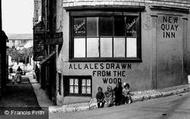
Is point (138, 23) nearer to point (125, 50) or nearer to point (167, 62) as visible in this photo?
point (125, 50)

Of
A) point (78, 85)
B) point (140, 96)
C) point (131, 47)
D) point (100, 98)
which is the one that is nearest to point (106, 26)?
point (131, 47)

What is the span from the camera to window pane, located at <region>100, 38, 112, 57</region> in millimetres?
20312

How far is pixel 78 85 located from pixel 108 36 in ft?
11.0

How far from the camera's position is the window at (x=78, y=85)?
67.7 ft

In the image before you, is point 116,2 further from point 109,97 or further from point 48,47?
point 48,47

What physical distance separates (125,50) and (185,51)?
4.11 meters

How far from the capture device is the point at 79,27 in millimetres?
20500

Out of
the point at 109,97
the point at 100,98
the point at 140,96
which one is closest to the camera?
the point at 100,98

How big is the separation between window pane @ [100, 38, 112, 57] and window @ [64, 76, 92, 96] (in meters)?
1.65

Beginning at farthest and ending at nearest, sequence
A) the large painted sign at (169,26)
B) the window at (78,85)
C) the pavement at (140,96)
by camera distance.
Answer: the large painted sign at (169,26), the window at (78,85), the pavement at (140,96)

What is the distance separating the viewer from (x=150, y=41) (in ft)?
67.7

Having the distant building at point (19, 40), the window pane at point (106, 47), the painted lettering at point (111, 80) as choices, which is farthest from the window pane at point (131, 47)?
the distant building at point (19, 40)

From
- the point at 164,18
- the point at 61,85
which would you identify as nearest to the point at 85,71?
the point at 61,85

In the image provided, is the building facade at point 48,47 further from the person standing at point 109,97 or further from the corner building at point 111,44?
the person standing at point 109,97
